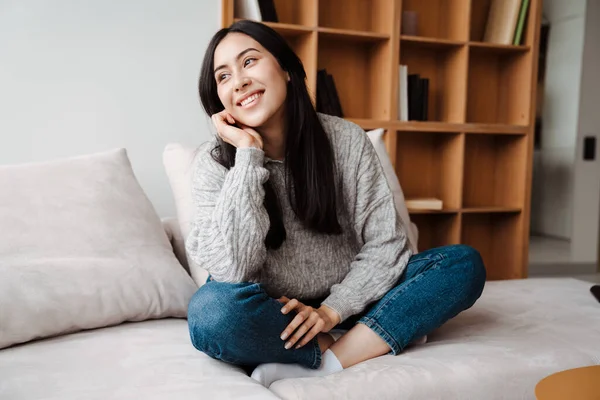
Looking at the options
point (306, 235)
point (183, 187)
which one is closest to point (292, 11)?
point (183, 187)

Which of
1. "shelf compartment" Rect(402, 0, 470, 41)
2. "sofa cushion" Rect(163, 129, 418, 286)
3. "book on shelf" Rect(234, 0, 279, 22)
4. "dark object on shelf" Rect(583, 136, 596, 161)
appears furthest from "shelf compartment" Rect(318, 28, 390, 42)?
"dark object on shelf" Rect(583, 136, 596, 161)

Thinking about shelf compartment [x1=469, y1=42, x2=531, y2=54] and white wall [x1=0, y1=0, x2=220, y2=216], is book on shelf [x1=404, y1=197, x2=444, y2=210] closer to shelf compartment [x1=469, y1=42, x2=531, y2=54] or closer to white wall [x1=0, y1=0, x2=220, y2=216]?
shelf compartment [x1=469, y1=42, x2=531, y2=54]

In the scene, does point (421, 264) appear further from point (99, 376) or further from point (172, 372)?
point (99, 376)

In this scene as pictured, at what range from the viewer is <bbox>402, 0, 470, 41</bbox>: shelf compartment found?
2.79 m

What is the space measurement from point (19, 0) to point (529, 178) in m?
2.43

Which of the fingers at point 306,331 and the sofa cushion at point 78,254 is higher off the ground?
the sofa cushion at point 78,254

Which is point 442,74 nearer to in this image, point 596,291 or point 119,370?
point 596,291

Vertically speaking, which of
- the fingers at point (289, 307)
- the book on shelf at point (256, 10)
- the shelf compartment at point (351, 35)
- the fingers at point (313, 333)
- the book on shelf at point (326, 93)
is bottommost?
the fingers at point (313, 333)

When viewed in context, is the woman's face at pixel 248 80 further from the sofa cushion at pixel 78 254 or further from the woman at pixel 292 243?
the sofa cushion at pixel 78 254

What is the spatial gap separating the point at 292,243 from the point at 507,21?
80.0 inches

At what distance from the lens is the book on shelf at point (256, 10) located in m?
2.36

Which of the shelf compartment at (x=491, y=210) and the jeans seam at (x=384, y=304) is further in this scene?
the shelf compartment at (x=491, y=210)

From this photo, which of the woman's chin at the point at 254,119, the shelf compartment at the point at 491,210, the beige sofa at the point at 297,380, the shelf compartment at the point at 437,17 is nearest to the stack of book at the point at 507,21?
the shelf compartment at the point at 437,17

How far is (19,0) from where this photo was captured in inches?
79.7
